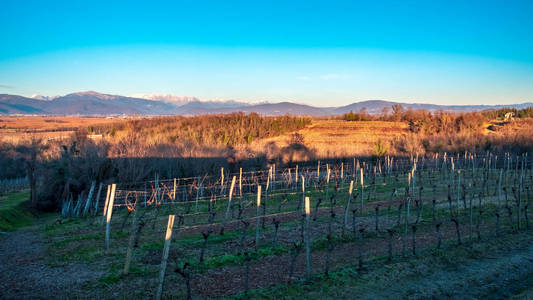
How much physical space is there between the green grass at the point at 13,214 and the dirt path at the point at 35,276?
5829mm

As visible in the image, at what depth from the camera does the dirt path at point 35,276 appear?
7895 mm

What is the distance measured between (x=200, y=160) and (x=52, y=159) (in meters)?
11.1

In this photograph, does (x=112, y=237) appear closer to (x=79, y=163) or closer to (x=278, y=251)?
(x=278, y=251)

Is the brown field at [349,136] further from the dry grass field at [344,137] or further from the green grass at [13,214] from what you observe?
the green grass at [13,214]

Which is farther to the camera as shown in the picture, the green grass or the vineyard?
the green grass

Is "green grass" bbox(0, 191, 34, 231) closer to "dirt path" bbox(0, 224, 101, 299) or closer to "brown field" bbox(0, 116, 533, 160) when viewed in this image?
"dirt path" bbox(0, 224, 101, 299)

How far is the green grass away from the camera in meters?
17.0

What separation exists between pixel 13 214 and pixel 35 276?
498 inches

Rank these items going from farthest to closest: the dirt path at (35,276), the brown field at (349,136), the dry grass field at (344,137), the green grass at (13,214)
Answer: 1. the dry grass field at (344,137)
2. the brown field at (349,136)
3. the green grass at (13,214)
4. the dirt path at (35,276)

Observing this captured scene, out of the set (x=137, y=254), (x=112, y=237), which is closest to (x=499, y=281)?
(x=137, y=254)

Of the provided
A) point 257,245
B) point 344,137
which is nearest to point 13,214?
point 257,245

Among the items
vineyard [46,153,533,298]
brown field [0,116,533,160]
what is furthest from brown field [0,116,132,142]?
vineyard [46,153,533,298]

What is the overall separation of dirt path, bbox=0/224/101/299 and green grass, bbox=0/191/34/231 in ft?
19.1

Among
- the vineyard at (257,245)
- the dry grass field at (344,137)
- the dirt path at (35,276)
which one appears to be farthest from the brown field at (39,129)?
the vineyard at (257,245)
